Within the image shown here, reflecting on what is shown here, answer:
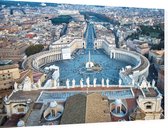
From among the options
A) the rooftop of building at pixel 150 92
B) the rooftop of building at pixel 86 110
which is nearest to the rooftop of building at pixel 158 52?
the rooftop of building at pixel 150 92

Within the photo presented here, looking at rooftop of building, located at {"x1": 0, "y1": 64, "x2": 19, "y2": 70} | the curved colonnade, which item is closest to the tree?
rooftop of building, located at {"x1": 0, "y1": 64, "x2": 19, "y2": 70}

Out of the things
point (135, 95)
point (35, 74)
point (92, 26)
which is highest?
point (92, 26)

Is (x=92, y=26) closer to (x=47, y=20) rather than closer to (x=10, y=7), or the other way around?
(x=47, y=20)

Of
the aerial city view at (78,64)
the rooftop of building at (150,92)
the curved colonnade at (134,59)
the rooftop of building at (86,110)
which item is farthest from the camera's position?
the curved colonnade at (134,59)

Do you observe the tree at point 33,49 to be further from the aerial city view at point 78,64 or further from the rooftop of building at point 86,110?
the rooftop of building at point 86,110

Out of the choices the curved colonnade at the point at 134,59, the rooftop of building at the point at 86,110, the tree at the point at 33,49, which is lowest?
the rooftop of building at the point at 86,110

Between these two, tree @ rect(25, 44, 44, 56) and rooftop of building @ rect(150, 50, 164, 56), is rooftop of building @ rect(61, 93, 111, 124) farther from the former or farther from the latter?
rooftop of building @ rect(150, 50, 164, 56)

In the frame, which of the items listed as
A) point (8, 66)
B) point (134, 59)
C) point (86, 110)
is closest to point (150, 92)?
point (134, 59)

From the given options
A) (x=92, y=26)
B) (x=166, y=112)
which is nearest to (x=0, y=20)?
(x=92, y=26)
